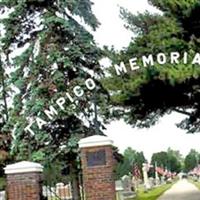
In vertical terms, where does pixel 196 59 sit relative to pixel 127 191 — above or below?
above

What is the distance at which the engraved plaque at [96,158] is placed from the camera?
12258 millimetres

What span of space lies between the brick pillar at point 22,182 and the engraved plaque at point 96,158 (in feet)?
3.71

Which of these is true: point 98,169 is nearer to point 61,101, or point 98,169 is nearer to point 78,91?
point 61,101

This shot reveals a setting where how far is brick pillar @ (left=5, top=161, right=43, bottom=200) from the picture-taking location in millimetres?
12383

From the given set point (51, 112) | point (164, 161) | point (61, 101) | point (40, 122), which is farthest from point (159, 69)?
point (164, 161)

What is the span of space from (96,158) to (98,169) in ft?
0.74

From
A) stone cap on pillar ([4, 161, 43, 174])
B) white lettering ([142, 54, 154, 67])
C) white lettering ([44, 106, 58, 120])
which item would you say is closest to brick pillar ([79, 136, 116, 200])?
stone cap on pillar ([4, 161, 43, 174])

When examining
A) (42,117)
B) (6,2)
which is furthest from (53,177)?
(6,2)

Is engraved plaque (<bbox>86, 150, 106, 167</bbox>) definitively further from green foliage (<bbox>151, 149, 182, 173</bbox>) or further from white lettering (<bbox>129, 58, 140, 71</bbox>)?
green foliage (<bbox>151, 149, 182, 173</bbox>)

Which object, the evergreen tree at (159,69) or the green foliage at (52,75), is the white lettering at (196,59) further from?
the green foliage at (52,75)

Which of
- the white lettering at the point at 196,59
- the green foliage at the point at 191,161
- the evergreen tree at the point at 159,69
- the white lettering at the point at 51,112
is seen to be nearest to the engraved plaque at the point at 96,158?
the evergreen tree at the point at 159,69

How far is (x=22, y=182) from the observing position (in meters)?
12.4

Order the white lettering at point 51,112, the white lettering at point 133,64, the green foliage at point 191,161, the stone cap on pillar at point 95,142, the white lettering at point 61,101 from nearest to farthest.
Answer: the stone cap on pillar at point 95,142, the white lettering at point 133,64, the white lettering at point 61,101, the white lettering at point 51,112, the green foliage at point 191,161

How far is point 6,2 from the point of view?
2142cm
